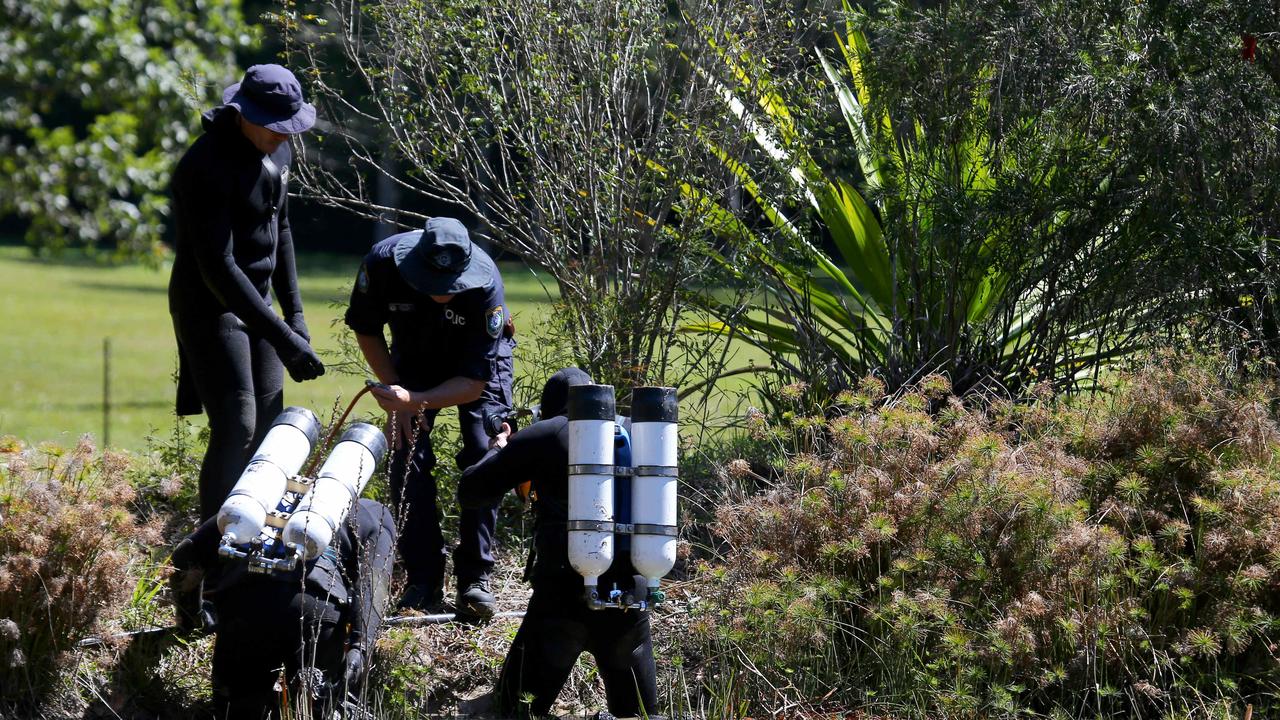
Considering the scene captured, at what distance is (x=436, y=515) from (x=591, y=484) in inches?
55.5

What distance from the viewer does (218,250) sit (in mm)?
5082

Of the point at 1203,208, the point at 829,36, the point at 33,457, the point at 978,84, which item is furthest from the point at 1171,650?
the point at 829,36

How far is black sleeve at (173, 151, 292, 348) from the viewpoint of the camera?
5.08m

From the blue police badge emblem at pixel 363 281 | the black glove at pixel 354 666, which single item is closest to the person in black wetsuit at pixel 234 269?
the blue police badge emblem at pixel 363 281

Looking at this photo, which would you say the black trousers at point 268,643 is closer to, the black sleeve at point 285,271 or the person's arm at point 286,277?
the person's arm at point 286,277

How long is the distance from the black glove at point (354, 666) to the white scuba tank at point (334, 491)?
415 mm

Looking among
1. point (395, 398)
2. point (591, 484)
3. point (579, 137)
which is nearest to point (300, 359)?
point (395, 398)

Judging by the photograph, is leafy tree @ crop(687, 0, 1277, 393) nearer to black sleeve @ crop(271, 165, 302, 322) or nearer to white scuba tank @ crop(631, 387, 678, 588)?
black sleeve @ crop(271, 165, 302, 322)

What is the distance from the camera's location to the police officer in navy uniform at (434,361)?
A: 537 centimetres

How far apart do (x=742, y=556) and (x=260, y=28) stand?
4214 mm

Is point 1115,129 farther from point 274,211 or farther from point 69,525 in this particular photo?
point 69,525

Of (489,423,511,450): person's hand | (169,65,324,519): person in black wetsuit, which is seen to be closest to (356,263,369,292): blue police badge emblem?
(169,65,324,519): person in black wetsuit

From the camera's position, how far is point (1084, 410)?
19.7 ft

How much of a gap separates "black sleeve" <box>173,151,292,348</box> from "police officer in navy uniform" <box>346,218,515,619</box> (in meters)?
0.52
